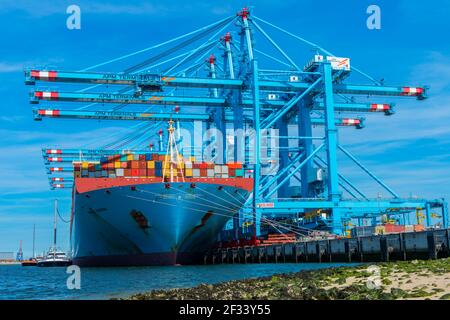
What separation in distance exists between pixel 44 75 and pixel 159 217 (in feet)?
47.2

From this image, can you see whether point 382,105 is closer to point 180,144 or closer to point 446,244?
point 180,144

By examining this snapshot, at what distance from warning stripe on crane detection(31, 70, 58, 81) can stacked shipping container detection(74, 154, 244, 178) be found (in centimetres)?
707

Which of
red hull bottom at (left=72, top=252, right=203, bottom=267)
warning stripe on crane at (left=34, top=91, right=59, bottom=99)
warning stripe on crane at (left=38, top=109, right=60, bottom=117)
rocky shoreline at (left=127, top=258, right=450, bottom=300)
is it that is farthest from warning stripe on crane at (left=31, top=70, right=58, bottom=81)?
rocky shoreline at (left=127, top=258, right=450, bottom=300)

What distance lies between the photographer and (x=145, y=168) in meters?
43.8

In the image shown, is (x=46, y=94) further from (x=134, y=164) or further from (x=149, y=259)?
(x=149, y=259)

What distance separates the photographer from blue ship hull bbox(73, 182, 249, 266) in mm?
41062

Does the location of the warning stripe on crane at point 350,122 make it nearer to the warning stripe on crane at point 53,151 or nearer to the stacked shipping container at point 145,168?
the stacked shipping container at point 145,168

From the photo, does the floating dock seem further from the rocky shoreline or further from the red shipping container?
the red shipping container

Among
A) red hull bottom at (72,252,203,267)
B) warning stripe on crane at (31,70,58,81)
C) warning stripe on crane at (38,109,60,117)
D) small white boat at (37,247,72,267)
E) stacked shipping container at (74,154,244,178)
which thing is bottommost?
small white boat at (37,247,72,267)

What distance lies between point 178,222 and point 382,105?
2755cm

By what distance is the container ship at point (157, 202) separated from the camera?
135ft

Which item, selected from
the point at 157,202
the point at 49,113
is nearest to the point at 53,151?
the point at 49,113

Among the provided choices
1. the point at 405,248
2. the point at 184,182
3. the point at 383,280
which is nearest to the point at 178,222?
the point at 184,182

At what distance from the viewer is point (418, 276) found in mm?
15781
